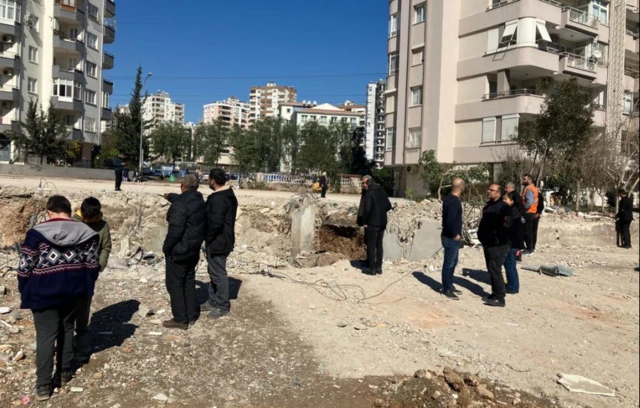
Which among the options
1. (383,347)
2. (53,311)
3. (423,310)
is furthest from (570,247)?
(53,311)

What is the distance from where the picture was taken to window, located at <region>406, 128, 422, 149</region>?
33772 mm

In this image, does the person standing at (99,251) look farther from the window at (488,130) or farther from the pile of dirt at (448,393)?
the window at (488,130)

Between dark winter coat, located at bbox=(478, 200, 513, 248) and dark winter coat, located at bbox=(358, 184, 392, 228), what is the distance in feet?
5.99

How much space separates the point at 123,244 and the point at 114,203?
2315mm

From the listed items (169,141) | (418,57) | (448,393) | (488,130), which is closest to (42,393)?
(448,393)

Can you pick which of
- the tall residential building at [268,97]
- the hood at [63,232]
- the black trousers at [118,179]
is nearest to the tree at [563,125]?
the black trousers at [118,179]

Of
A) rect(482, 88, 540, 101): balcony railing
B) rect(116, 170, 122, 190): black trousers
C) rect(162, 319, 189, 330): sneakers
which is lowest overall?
rect(162, 319, 189, 330): sneakers

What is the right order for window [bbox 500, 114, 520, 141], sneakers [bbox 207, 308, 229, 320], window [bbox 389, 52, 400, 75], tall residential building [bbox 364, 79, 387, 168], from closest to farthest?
sneakers [bbox 207, 308, 229, 320] → window [bbox 500, 114, 520, 141] → window [bbox 389, 52, 400, 75] → tall residential building [bbox 364, 79, 387, 168]

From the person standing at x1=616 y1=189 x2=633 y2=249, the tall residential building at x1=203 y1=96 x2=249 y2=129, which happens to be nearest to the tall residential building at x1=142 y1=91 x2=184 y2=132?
the tall residential building at x1=203 y1=96 x2=249 y2=129

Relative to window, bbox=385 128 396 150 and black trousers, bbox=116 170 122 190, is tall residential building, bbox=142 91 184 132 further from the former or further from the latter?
black trousers, bbox=116 170 122 190

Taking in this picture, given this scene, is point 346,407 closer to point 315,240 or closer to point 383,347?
point 383,347

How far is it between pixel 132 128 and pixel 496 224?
134 feet

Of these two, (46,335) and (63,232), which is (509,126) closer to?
(63,232)

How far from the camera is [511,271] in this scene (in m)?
7.44
